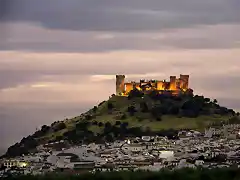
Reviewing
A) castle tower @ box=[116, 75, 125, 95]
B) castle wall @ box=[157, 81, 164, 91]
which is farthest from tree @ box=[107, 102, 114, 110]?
castle wall @ box=[157, 81, 164, 91]

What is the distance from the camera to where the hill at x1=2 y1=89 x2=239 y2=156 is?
7388 centimetres

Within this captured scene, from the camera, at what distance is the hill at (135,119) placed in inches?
2908

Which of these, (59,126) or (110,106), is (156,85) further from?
(59,126)

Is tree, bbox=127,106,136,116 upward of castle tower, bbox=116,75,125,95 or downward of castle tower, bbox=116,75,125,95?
downward

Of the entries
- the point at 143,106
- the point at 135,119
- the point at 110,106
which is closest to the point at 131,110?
the point at 143,106

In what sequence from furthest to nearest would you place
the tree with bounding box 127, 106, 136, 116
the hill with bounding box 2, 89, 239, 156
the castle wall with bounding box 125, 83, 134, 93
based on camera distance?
the castle wall with bounding box 125, 83, 134, 93
the tree with bounding box 127, 106, 136, 116
the hill with bounding box 2, 89, 239, 156

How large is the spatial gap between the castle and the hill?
81.5 inches

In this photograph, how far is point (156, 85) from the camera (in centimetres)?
9212

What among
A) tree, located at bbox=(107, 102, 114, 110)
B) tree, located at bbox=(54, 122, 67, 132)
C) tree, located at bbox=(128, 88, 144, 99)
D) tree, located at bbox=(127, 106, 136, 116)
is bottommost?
tree, located at bbox=(54, 122, 67, 132)

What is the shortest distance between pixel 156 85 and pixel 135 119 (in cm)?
1346

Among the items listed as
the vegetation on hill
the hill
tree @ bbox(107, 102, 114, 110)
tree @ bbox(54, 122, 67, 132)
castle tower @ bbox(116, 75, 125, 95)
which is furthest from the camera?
castle tower @ bbox(116, 75, 125, 95)

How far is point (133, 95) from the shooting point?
87.6 metres

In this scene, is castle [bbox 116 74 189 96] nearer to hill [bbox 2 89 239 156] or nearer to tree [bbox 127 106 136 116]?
hill [bbox 2 89 239 156]

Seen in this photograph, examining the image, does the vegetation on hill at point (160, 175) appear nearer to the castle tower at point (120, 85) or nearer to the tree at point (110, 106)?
the tree at point (110, 106)
